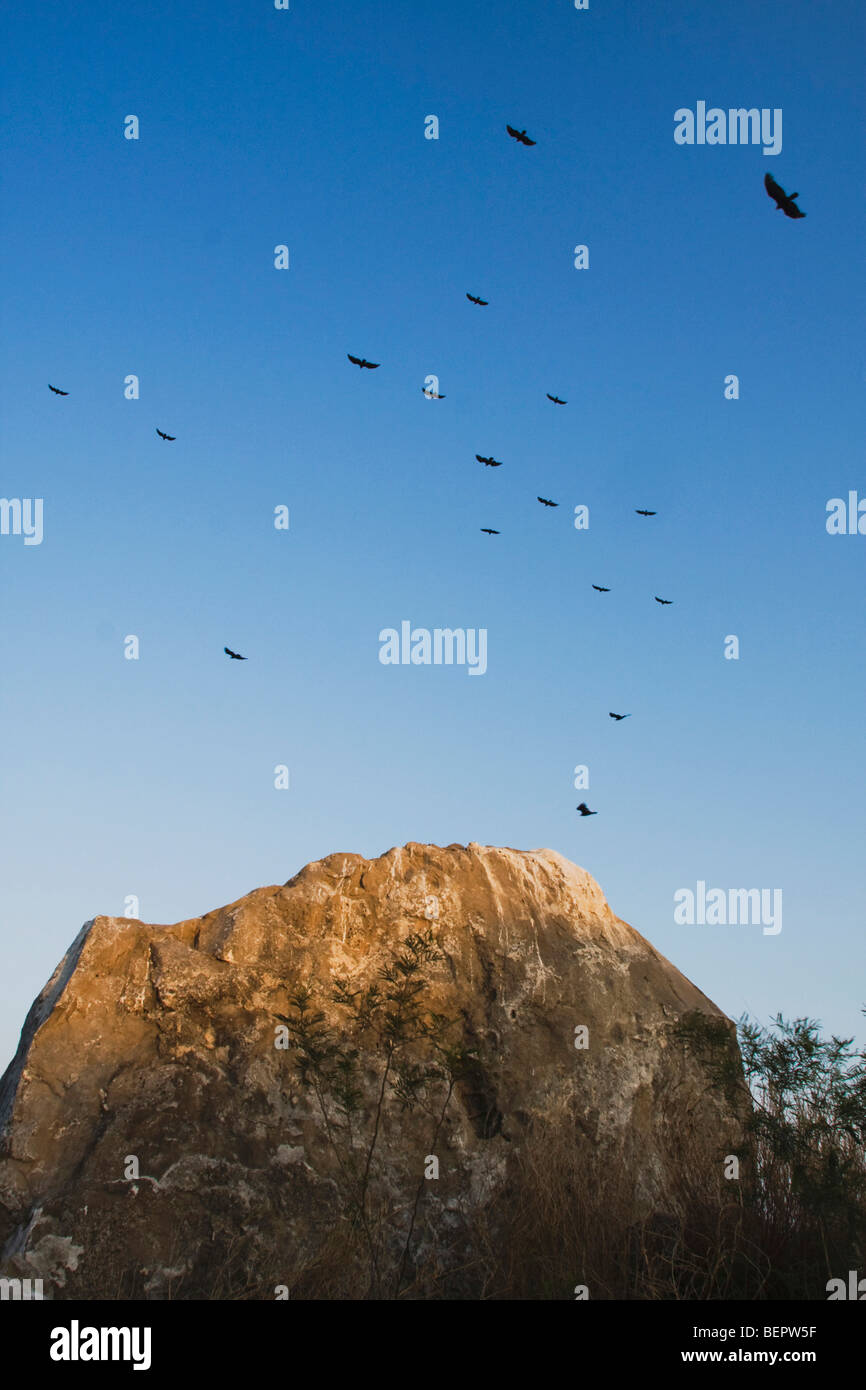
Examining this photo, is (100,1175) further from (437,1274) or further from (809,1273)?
(809,1273)

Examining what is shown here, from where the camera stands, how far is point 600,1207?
1081 cm

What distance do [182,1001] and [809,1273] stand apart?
661cm

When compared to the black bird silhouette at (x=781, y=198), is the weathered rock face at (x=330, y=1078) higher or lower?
lower

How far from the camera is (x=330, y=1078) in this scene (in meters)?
11.0

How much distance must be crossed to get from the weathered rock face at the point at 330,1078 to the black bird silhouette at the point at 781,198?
290 inches

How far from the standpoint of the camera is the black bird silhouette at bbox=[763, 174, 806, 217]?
32.1 ft

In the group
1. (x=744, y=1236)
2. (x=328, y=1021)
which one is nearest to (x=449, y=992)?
(x=328, y=1021)

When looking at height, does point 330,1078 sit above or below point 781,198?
below

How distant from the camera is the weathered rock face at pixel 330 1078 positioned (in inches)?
399

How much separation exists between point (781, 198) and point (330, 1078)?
30.1 ft

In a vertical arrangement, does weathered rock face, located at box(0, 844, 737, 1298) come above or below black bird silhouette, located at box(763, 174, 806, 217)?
below

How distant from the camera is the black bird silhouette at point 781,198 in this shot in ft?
32.1

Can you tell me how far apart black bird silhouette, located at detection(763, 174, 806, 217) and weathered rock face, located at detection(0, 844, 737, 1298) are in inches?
290

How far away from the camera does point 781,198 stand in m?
9.85
